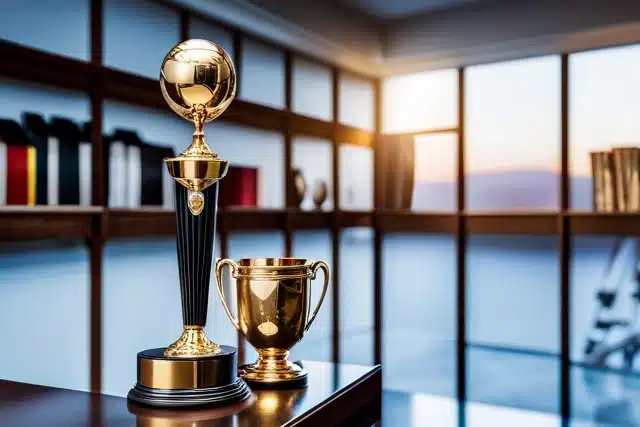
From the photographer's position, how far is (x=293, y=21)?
3.93m

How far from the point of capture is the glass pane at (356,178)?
468 cm

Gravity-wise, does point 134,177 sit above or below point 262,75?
below

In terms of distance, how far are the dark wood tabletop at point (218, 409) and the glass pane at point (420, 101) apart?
3.76m

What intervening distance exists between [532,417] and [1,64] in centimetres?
345

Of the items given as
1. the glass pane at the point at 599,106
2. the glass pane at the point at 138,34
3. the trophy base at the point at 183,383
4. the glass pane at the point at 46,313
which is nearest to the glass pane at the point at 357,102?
the glass pane at the point at 599,106

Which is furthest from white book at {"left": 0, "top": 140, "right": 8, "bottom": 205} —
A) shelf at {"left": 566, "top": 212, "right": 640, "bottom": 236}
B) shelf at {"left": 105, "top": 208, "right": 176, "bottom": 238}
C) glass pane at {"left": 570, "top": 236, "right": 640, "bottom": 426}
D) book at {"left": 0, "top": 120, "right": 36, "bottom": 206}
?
glass pane at {"left": 570, "top": 236, "right": 640, "bottom": 426}

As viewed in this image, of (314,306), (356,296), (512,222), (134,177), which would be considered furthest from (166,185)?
(512,222)

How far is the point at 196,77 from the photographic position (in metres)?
1.08

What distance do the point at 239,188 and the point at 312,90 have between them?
116 cm

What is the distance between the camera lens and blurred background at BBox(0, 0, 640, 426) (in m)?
2.71

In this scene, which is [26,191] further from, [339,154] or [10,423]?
[339,154]

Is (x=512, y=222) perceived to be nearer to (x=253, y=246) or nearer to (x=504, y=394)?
(x=504, y=394)

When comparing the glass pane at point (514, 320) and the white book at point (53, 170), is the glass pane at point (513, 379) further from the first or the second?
the white book at point (53, 170)

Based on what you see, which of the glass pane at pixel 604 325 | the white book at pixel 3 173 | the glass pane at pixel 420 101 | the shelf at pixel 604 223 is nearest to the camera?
the white book at pixel 3 173
